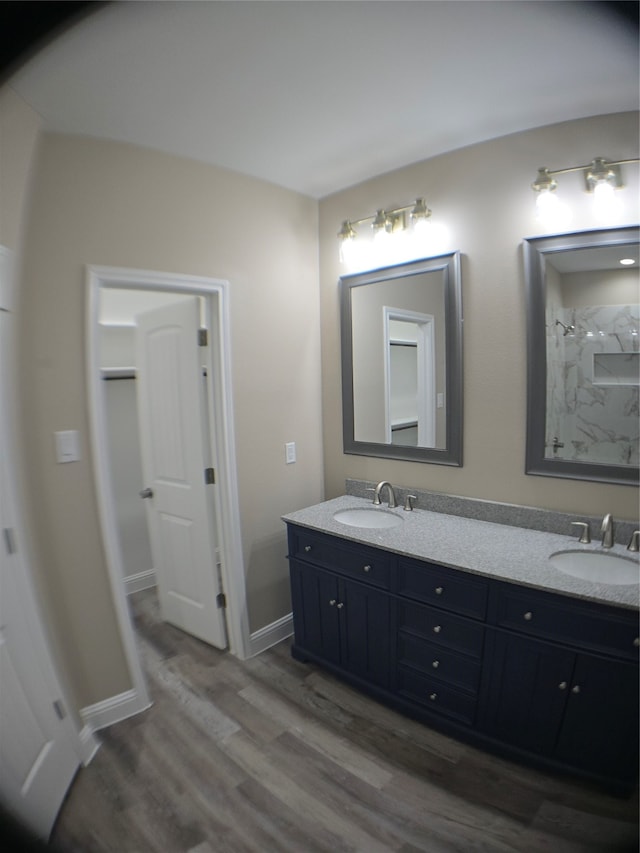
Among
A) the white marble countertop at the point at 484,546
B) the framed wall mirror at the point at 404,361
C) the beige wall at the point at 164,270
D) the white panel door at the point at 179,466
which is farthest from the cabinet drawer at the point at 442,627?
the white panel door at the point at 179,466

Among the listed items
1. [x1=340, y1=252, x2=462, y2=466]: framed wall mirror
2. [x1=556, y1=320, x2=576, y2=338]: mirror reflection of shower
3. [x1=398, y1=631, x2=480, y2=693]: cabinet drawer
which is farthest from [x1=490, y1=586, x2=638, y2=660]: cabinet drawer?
[x1=556, y1=320, x2=576, y2=338]: mirror reflection of shower

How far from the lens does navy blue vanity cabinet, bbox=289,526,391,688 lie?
145 cm

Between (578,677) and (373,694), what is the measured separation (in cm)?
79

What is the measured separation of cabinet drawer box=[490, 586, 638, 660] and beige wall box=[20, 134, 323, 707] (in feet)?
3.54

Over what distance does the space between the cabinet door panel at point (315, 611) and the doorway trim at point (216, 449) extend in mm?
271

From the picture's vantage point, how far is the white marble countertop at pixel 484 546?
1064 millimetres

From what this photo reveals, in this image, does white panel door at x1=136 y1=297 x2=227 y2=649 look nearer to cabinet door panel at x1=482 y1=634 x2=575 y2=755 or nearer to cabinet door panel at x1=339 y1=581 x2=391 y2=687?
cabinet door panel at x1=339 y1=581 x2=391 y2=687

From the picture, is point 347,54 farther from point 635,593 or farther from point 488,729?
point 488,729

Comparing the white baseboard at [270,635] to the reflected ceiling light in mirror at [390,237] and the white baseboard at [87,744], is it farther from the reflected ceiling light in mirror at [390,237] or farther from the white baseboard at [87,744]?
the reflected ceiling light in mirror at [390,237]

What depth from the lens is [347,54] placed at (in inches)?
33.8

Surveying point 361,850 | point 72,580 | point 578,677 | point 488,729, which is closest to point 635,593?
point 578,677

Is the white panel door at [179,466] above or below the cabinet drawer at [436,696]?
above

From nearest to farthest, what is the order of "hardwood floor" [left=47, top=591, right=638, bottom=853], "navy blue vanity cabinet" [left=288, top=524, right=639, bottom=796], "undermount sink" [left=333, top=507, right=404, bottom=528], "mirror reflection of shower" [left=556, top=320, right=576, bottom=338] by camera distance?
"hardwood floor" [left=47, top=591, right=638, bottom=853] → "navy blue vanity cabinet" [left=288, top=524, right=639, bottom=796] → "mirror reflection of shower" [left=556, top=320, right=576, bottom=338] → "undermount sink" [left=333, top=507, right=404, bottom=528]

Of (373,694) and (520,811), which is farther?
(373,694)
